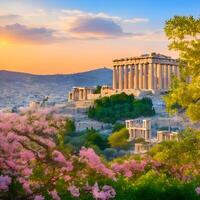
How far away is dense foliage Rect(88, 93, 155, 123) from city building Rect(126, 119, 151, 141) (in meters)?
16.4

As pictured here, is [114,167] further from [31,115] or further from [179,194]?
[31,115]

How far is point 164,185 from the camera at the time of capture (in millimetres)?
17594

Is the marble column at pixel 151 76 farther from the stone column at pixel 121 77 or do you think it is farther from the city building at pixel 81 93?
the city building at pixel 81 93

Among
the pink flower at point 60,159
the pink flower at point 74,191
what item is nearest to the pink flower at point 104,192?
the pink flower at point 74,191

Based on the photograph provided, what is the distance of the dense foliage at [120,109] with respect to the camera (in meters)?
130

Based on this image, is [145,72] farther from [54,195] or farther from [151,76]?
[54,195]

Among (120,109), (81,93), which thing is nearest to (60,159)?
(120,109)

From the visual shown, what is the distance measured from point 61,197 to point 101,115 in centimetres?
11475

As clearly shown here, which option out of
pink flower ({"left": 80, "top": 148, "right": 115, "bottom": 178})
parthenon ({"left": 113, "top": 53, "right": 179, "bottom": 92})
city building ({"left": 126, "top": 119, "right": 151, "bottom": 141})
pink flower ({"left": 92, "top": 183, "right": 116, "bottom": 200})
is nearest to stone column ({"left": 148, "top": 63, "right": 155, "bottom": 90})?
parthenon ({"left": 113, "top": 53, "right": 179, "bottom": 92})

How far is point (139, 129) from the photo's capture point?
107m

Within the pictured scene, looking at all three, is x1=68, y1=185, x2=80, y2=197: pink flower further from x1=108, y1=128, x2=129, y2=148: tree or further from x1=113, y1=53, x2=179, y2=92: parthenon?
x1=113, y1=53, x2=179, y2=92: parthenon

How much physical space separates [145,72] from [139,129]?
5425 cm

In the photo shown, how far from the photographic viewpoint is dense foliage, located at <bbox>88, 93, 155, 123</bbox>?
5098 inches

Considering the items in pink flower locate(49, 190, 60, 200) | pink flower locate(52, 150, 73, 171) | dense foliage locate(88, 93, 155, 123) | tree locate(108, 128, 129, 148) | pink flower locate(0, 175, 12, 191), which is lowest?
tree locate(108, 128, 129, 148)
